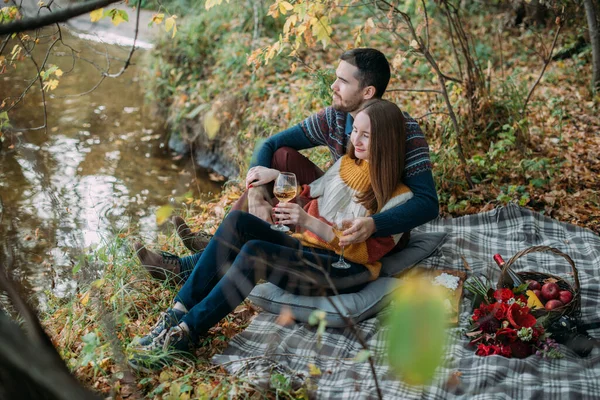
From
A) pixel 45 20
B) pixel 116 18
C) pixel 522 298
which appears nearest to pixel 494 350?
pixel 522 298

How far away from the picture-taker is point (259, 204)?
3244 mm

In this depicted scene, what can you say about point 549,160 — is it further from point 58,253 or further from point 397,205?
point 58,253

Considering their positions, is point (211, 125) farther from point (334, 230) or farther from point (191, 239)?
point (191, 239)

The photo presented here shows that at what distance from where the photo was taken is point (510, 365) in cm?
252

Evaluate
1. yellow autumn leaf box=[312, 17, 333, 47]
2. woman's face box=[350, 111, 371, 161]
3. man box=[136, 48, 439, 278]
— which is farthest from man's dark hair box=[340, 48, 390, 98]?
yellow autumn leaf box=[312, 17, 333, 47]

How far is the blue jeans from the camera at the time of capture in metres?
2.66

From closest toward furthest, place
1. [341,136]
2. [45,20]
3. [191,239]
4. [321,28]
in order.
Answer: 1. [45,20]
2. [341,136]
3. [191,239]
4. [321,28]

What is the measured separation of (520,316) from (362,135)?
1.09 m

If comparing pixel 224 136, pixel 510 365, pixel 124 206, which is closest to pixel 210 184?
pixel 224 136

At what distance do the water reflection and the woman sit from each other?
3.99ft

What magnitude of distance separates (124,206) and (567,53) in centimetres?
542

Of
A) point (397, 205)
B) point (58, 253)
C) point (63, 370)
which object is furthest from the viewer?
point (58, 253)

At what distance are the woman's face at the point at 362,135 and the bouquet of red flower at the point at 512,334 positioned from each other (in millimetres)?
929

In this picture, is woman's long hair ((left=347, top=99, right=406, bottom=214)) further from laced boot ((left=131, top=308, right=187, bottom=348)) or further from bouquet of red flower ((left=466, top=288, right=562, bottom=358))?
laced boot ((left=131, top=308, right=187, bottom=348))
